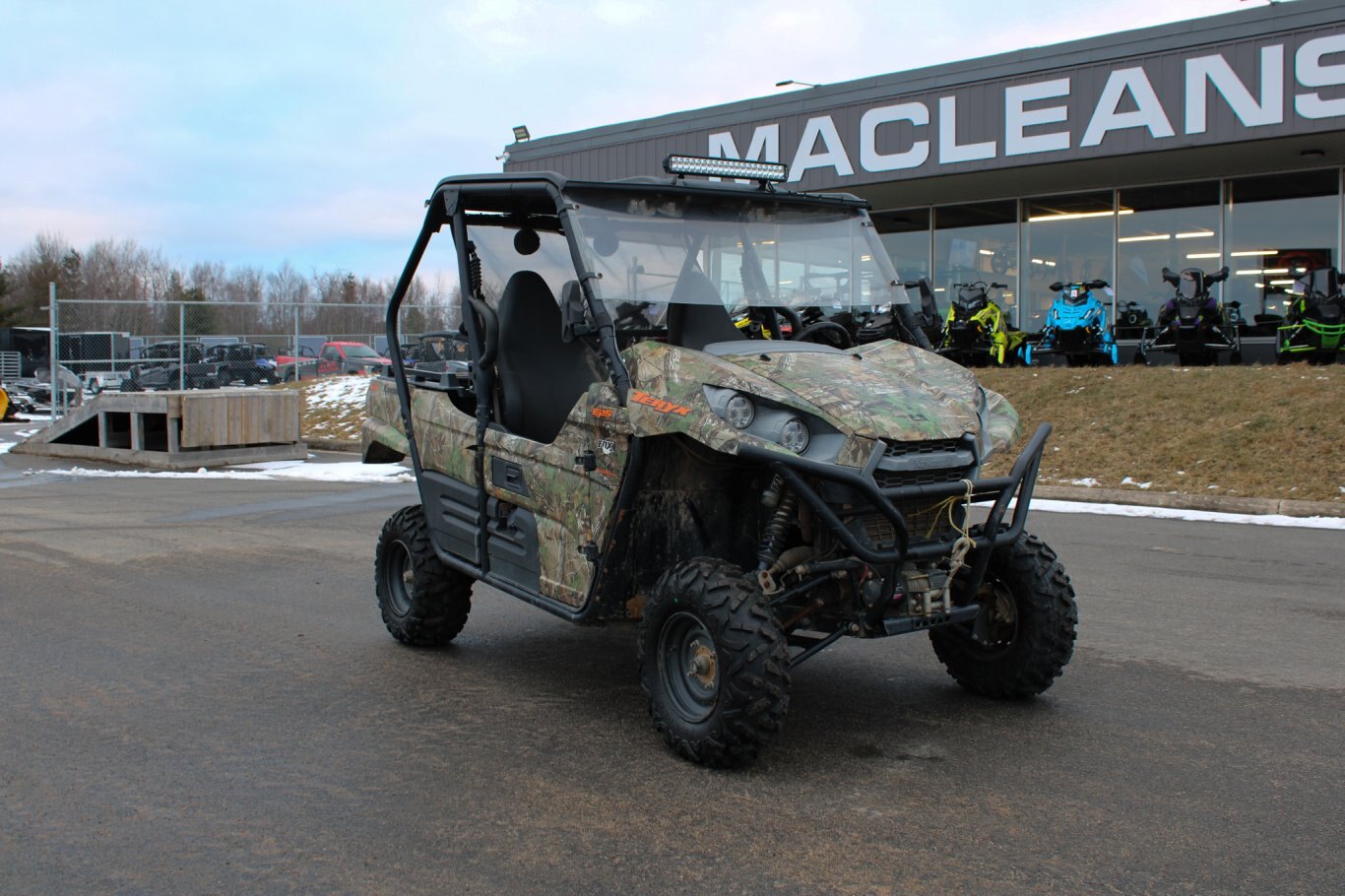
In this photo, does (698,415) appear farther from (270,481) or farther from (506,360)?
(270,481)

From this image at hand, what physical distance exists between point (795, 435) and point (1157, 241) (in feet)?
60.2

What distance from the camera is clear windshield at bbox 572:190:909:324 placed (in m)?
5.16

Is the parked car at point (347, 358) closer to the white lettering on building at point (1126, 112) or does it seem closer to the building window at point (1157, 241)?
the building window at point (1157, 241)

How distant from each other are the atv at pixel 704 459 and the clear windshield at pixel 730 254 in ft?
0.04

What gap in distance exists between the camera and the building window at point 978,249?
72.9 feet

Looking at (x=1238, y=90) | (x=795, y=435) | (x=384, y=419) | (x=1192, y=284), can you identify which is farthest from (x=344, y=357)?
(x=795, y=435)

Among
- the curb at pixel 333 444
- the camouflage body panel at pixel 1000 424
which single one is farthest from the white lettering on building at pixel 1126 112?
the camouflage body panel at pixel 1000 424

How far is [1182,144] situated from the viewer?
17484 millimetres

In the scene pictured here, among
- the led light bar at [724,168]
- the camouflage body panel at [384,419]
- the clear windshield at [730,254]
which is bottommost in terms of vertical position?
the camouflage body panel at [384,419]

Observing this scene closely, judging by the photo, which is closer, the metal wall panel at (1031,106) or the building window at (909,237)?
the metal wall panel at (1031,106)

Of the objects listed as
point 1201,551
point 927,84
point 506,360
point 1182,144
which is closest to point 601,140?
point 927,84

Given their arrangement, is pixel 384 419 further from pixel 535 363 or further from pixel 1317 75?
pixel 1317 75

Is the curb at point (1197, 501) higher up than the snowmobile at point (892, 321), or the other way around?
the snowmobile at point (892, 321)

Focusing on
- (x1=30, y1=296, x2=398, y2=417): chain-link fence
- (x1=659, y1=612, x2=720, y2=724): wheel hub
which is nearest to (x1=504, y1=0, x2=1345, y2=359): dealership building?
(x1=30, y1=296, x2=398, y2=417): chain-link fence
